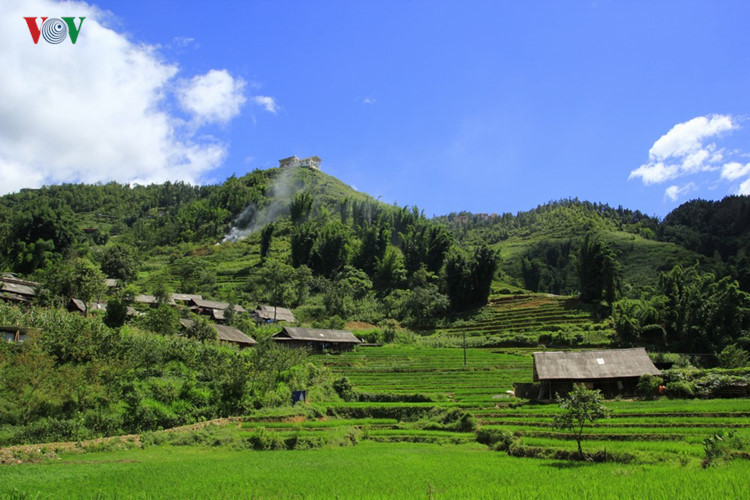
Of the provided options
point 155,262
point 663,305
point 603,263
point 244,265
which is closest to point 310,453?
point 663,305

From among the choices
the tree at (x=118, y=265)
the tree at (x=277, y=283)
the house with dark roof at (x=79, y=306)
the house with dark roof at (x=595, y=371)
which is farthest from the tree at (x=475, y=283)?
the tree at (x=118, y=265)

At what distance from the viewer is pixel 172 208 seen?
176 meters

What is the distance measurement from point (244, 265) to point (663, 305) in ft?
276

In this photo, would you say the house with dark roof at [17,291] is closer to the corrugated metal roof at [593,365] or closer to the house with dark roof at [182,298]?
the house with dark roof at [182,298]

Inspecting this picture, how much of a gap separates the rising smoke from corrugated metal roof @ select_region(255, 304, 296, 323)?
59.2 metres

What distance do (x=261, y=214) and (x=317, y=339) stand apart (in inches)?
3599

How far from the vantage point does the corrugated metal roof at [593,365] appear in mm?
36938

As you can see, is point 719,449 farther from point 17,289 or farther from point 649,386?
point 17,289

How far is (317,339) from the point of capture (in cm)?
6544

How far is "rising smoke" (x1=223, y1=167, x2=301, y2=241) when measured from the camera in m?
142

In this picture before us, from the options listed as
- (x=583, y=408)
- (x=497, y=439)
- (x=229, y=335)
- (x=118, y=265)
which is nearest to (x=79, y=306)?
(x=229, y=335)

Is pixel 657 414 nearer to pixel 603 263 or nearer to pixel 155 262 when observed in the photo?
pixel 603 263

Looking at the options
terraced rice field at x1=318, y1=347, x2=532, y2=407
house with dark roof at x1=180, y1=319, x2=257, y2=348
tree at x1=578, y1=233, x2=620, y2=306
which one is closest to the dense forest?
tree at x1=578, y1=233, x2=620, y2=306

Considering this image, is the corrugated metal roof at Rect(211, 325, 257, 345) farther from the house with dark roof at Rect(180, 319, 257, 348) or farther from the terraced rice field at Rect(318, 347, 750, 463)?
the terraced rice field at Rect(318, 347, 750, 463)
